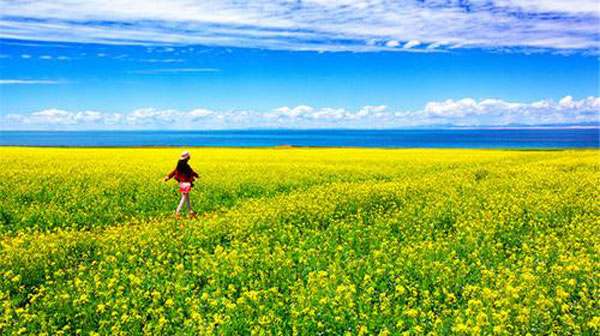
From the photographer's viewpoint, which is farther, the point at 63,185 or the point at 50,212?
the point at 63,185

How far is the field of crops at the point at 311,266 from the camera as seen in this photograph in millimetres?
6508

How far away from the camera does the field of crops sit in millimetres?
6508

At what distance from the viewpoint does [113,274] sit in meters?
8.82

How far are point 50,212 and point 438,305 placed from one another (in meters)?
13.0

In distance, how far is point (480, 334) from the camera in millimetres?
5703

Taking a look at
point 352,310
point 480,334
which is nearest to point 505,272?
point 480,334

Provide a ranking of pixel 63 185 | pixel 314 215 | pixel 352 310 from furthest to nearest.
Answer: pixel 63 185
pixel 314 215
pixel 352 310

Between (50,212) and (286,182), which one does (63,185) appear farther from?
(286,182)

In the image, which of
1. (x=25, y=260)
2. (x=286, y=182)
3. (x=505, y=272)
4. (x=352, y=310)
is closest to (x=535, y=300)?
(x=505, y=272)

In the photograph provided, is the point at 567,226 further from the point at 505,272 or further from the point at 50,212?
the point at 50,212

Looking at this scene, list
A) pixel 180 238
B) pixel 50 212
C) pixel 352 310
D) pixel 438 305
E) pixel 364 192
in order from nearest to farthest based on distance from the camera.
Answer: pixel 352 310
pixel 438 305
pixel 180 238
pixel 50 212
pixel 364 192

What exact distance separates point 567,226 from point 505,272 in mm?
4870

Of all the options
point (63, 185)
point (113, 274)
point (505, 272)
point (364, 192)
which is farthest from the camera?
point (63, 185)

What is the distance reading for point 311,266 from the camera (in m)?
8.92
